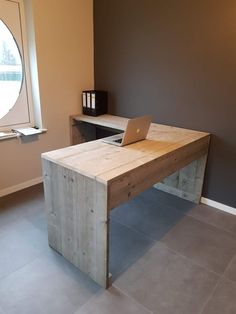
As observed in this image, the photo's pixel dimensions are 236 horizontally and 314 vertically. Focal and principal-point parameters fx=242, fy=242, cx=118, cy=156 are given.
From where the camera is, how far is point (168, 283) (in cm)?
164

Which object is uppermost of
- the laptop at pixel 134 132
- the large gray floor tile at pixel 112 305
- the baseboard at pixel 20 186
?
the laptop at pixel 134 132

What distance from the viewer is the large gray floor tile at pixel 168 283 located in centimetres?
149

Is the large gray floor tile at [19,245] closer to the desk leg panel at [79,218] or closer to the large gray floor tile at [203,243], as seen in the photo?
the desk leg panel at [79,218]

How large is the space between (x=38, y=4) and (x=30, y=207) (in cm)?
210

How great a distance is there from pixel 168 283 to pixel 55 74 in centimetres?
243

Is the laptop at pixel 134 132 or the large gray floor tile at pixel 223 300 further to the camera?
the laptop at pixel 134 132

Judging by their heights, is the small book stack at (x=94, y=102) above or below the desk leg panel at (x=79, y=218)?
above

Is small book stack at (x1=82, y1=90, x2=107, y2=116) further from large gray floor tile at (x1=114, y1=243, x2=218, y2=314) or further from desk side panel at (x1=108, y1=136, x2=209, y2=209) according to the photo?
large gray floor tile at (x1=114, y1=243, x2=218, y2=314)

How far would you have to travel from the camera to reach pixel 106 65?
3.06 metres

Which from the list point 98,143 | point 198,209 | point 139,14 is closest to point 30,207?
point 98,143

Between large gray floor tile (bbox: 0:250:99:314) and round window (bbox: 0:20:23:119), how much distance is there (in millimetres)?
1694

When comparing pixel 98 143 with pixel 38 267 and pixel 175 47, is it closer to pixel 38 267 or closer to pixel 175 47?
pixel 38 267

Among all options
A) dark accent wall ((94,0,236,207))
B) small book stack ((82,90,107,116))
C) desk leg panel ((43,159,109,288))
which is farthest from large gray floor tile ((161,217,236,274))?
small book stack ((82,90,107,116))

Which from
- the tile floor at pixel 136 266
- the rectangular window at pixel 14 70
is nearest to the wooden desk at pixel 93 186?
the tile floor at pixel 136 266
